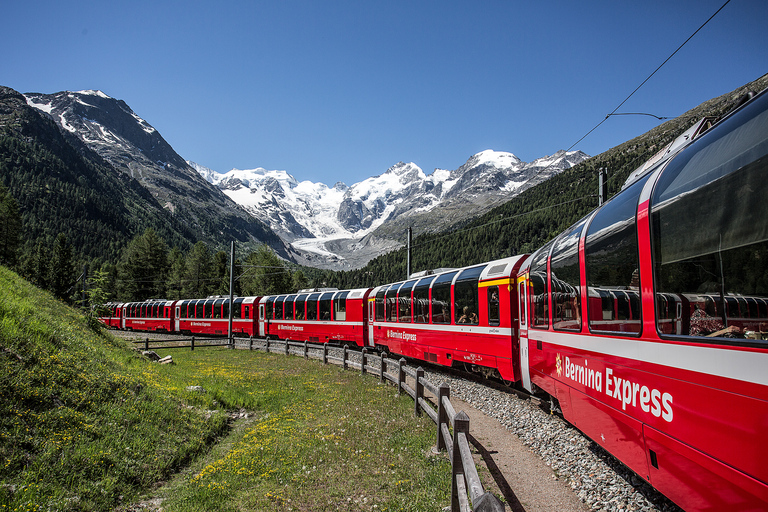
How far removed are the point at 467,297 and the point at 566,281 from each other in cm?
665

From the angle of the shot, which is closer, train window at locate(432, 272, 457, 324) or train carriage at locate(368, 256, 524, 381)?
train carriage at locate(368, 256, 524, 381)

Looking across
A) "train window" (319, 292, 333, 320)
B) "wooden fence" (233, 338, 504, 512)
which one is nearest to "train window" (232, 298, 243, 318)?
"train window" (319, 292, 333, 320)

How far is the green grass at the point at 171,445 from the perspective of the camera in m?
5.54

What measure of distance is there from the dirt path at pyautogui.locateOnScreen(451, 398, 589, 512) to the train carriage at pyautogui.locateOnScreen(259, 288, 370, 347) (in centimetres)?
1607

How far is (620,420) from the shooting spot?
502 cm

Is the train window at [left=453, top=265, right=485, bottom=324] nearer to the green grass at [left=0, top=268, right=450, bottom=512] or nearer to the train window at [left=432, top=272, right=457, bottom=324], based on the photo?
the train window at [left=432, top=272, right=457, bottom=324]

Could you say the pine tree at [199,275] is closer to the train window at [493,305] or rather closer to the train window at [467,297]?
the train window at [467,297]

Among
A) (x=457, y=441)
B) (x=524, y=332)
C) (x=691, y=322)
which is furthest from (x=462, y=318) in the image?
(x=691, y=322)

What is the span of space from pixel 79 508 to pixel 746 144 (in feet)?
24.4

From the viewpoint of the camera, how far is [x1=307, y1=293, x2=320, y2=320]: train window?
28.3m

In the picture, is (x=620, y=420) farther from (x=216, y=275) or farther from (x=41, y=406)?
(x=216, y=275)

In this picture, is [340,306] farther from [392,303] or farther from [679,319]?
[679,319]

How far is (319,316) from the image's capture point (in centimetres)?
2783

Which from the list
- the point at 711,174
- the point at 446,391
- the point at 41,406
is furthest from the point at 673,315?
the point at 41,406
